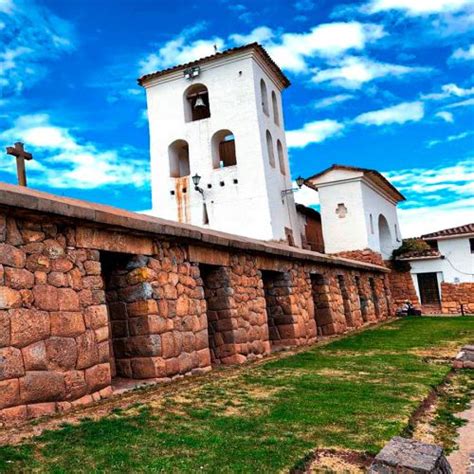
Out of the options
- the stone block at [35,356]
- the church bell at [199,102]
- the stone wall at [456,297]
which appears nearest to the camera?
the stone block at [35,356]

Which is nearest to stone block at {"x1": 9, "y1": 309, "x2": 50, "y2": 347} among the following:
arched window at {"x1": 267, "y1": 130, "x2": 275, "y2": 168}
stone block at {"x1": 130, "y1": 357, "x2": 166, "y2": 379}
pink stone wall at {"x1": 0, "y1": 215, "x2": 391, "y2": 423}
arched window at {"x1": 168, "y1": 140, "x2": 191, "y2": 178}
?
pink stone wall at {"x1": 0, "y1": 215, "x2": 391, "y2": 423}

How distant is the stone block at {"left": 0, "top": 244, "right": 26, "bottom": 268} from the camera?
14.1ft

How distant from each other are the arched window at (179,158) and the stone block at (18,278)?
1838 centimetres

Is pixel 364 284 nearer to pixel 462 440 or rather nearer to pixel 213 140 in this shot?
pixel 213 140

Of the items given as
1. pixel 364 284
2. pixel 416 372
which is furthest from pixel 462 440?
pixel 364 284

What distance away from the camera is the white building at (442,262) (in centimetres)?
2306

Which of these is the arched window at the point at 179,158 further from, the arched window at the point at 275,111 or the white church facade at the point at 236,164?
the arched window at the point at 275,111

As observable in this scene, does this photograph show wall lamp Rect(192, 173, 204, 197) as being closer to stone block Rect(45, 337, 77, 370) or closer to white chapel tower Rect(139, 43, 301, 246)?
white chapel tower Rect(139, 43, 301, 246)

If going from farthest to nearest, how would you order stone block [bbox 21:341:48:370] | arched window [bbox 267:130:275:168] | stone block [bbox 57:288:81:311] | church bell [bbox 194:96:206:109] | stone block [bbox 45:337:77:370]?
arched window [bbox 267:130:275:168], church bell [bbox 194:96:206:109], stone block [bbox 57:288:81:311], stone block [bbox 45:337:77:370], stone block [bbox 21:341:48:370]

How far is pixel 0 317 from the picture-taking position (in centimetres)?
416

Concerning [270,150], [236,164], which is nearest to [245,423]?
→ [236,164]

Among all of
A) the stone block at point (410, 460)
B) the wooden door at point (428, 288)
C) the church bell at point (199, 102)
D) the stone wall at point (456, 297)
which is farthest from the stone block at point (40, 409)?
the wooden door at point (428, 288)

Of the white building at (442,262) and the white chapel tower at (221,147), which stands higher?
the white chapel tower at (221,147)

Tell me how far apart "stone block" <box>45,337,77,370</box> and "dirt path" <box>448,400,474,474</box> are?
3.30 metres
